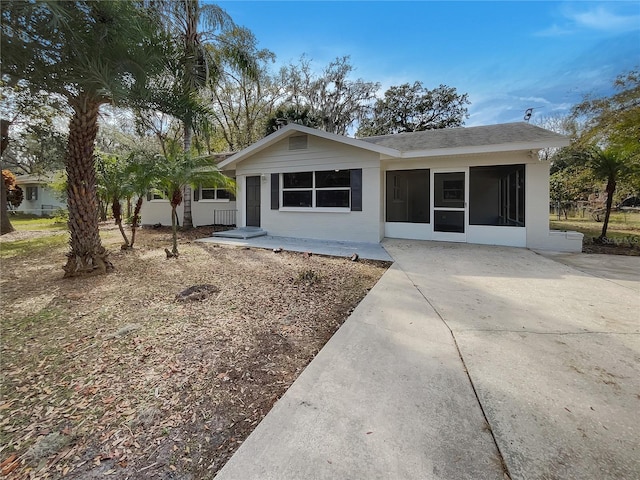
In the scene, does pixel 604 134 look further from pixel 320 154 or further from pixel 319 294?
pixel 319 294

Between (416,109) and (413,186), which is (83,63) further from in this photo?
(416,109)

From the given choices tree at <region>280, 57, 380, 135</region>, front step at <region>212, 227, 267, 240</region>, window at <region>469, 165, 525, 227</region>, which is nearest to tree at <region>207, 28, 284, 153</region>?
tree at <region>280, 57, 380, 135</region>

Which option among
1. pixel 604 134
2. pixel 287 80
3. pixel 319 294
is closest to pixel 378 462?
pixel 319 294

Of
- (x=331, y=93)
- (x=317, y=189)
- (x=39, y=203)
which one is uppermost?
(x=331, y=93)

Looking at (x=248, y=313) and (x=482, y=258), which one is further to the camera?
(x=482, y=258)

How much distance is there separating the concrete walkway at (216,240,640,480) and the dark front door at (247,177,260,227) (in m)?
8.48

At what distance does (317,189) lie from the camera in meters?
10.1

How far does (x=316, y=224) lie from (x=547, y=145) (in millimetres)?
6767

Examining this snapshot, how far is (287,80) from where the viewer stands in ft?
75.2

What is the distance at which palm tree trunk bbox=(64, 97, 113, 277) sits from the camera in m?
5.64

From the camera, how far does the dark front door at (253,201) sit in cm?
1161

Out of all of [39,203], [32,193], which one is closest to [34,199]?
[32,193]

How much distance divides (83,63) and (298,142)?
6.31 meters

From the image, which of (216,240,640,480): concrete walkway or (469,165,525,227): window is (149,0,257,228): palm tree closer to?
(216,240,640,480): concrete walkway
